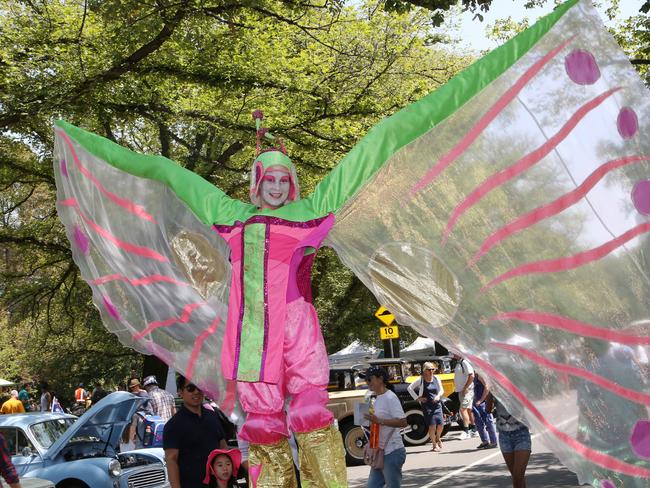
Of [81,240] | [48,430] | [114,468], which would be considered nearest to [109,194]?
[81,240]

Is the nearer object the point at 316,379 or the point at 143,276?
the point at 316,379

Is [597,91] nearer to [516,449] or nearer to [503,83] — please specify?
[503,83]

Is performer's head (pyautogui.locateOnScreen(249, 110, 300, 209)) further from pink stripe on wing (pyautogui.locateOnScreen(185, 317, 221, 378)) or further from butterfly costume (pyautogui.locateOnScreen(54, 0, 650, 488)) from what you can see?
pink stripe on wing (pyautogui.locateOnScreen(185, 317, 221, 378))

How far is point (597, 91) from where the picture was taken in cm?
433

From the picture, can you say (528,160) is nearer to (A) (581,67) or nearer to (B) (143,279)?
(A) (581,67)

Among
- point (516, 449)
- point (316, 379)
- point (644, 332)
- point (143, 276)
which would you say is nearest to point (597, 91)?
point (644, 332)

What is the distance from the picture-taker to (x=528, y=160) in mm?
4340

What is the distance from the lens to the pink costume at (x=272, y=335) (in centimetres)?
452

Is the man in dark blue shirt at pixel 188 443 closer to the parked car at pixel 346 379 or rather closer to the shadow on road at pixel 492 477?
the shadow on road at pixel 492 477

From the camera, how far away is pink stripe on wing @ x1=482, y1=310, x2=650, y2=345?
163 inches

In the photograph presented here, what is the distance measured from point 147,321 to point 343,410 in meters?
10.6

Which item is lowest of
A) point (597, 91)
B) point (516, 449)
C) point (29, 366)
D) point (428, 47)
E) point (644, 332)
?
point (516, 449)

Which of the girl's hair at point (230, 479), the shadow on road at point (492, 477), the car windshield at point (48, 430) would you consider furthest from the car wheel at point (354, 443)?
the girl's hair at point (230, 479)

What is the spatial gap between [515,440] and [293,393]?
4.17 meters
